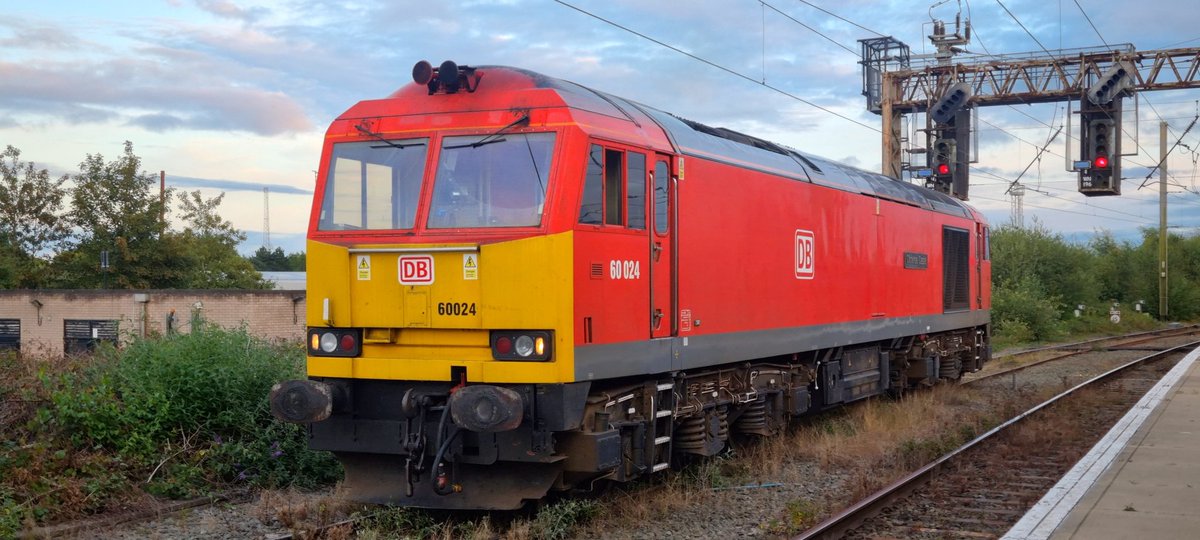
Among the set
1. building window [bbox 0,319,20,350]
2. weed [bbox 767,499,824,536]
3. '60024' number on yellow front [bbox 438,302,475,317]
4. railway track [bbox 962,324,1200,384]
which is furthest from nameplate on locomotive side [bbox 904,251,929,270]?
building window [bbox 0,319,20,350]

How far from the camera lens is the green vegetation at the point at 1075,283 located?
3706 cm

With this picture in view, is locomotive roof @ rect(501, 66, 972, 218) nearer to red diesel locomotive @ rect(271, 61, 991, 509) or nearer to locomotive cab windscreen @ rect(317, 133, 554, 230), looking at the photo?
red diesel locomotive @ rect(271, 61, 991, 509)

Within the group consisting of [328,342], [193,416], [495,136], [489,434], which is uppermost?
[495,136]

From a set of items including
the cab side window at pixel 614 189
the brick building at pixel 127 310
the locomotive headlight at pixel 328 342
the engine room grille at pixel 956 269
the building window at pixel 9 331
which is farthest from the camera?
the building window at pixel 9 331

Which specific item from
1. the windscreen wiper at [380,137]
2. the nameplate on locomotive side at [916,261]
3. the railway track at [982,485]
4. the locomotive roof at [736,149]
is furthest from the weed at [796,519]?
the nameplate on locomotive side at [916,261]

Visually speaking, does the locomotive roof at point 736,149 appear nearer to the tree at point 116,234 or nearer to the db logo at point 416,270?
the db logo at point 416,270

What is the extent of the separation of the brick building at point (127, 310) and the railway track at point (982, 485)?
19.8m

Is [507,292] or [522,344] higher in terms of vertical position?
[507,292]

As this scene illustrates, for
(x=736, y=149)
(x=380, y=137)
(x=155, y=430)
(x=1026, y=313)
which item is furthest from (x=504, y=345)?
(x=1026, y=313)

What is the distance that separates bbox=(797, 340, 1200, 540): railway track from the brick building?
19.8m

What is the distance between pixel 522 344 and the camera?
24.5 ft

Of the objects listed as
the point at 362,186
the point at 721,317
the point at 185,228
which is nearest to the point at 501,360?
the point at 362,186

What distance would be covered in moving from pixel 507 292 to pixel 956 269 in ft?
41.6

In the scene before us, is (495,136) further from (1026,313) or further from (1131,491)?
(1026,313)
